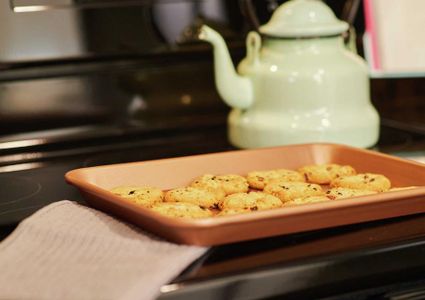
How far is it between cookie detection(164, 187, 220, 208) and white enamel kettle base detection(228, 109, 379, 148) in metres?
0.30

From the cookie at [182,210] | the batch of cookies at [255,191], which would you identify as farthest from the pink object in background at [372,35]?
the cookie at [182,210]

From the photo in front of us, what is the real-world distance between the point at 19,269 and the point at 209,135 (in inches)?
27.1

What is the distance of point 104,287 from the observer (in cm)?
67

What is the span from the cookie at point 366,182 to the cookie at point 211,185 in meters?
0.15

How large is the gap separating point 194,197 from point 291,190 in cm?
12

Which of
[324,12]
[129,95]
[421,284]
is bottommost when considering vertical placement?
[421,284]

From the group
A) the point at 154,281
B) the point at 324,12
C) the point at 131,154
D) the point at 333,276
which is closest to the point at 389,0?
the point at 324,12

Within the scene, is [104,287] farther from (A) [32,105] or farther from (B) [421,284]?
(A) [32,105]

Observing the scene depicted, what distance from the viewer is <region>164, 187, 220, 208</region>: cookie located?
900 millimetres

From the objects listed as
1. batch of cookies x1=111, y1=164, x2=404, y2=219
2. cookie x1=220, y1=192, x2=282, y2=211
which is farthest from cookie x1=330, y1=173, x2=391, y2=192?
cookie x1=220, y1=192, x2=282, y2=211

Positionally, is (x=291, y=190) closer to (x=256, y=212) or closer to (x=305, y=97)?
(x=256, y=212)

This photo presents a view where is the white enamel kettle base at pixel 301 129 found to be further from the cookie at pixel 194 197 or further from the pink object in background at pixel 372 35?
the cookie at pixel 194 197

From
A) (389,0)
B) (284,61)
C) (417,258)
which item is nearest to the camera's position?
(417,258)

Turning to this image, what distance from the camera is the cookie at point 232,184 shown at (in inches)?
37.8
